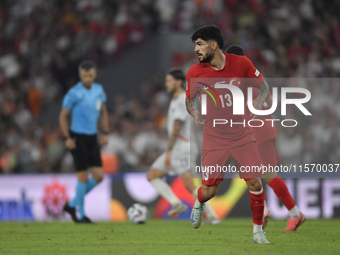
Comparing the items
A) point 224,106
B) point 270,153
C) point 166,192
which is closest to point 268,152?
point 270,153

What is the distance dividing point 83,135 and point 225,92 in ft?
11.7

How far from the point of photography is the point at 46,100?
47.4 feet

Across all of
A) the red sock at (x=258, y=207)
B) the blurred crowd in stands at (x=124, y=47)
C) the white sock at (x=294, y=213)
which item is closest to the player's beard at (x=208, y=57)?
the red sock at (x=258, y=207)

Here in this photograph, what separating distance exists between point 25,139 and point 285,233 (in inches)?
319

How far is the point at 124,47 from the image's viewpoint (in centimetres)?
1491

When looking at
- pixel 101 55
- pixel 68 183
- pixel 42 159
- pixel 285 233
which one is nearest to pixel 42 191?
pixel 68 183

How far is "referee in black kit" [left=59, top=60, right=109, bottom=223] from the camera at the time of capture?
830 centimetres

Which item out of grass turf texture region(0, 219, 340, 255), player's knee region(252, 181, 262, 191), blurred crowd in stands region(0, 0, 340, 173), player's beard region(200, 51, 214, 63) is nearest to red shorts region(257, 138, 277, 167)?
grass turf texture region(0, 219, 340, 255)

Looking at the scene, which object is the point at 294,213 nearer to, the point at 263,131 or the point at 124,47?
the point at 263,131

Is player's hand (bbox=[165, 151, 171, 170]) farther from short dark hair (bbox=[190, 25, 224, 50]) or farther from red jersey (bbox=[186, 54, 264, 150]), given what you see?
short dark hair (bbox=[190, 25, 224, 50])

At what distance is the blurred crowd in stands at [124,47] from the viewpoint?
12.9 metres

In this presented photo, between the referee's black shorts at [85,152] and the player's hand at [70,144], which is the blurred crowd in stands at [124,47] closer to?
the referee's black shorts at [85,152]

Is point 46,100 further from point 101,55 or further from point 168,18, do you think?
point 168,18

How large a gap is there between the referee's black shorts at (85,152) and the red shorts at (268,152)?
2817 millimetres
